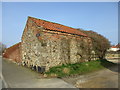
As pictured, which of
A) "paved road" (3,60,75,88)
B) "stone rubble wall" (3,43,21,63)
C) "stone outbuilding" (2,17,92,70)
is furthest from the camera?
"stone rubble wall" (3,43,21,63)

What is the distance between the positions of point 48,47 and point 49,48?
0.16 metres

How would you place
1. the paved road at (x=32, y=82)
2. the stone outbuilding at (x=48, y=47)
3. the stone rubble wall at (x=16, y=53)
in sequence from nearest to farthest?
the paved road at (x=32, y=82) < the stone outbuilding at (x=48, y=47) < the stone rubble wall at (x=16, y=53)

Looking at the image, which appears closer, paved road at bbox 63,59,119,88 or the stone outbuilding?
paved road at bbox 63,59,119,88

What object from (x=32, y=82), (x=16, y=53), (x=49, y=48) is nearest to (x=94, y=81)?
(x=32, y=82)

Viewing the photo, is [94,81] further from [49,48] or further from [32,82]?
[49,48]

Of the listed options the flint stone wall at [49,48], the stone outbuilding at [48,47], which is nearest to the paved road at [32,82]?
the stone outbuilding at [48,47]

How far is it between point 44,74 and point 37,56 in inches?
84.1

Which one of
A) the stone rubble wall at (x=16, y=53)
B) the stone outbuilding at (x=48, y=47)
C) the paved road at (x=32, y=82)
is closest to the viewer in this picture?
the paved road at (x=32, y=82)

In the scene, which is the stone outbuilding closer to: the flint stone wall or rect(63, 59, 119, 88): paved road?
the flint stone wall

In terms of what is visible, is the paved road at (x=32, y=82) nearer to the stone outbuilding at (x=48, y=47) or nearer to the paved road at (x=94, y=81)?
the paved road at (x=94, y=81)

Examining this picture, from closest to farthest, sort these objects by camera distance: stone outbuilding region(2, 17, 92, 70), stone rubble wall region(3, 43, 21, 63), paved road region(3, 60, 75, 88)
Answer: paved road region(3, 60, 75, 88) < stone outbuilding region(2, 17, 92, 70) < stone rubble wall region(3, 43, 21, 63)

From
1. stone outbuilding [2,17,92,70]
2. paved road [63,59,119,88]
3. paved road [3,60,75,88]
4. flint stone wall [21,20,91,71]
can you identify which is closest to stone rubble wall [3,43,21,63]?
stone outbuilding [2,17,92,70]

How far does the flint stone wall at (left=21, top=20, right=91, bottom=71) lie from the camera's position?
31.8 ft

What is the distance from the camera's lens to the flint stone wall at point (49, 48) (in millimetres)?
9695
